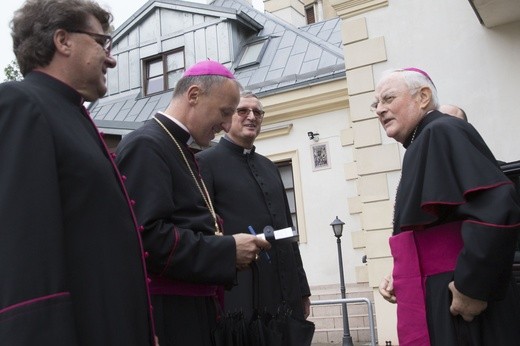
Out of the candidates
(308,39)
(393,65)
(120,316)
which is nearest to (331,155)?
(308,39)

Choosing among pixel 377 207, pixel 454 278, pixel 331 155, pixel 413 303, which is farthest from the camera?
pixel 331 155

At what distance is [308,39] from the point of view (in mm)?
14430

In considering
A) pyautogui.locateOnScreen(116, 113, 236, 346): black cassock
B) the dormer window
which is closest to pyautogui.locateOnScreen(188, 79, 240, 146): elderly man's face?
pyautogui.locateOnScreen(116, 113, 236, 346): black cassock

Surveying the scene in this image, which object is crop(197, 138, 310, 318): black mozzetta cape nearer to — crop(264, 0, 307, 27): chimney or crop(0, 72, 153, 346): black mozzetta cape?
crop(0, 72, 153, 346): black mozzetta cape

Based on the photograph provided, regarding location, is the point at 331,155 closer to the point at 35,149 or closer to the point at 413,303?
the point at 413,303

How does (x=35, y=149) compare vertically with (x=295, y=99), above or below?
below

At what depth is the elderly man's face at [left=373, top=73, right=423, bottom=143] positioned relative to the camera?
9.14 feet

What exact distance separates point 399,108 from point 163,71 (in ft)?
45.7

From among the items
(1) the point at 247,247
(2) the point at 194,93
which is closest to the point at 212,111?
(2) the point at 194,93

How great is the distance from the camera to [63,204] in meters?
1.56

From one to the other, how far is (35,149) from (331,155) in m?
10.9

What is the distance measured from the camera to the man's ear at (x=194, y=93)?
273 cm

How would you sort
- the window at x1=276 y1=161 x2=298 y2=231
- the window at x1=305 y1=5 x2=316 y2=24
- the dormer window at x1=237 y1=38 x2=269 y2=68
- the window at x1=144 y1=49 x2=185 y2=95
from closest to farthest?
the window at x1=276 y1=161 x2=298 y2=231 < the dormer window at x1=237 y1=38 x2=269 y2=68 < the window at x1=144 y1=49 x2=185 y2=95 < the window at x1=305 y1=5 x2=316 y2=24

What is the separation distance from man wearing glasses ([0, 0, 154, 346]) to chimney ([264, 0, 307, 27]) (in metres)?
17.5
